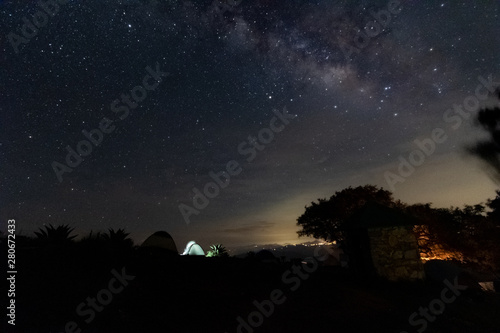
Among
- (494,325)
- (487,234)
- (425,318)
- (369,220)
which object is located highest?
(369,220)

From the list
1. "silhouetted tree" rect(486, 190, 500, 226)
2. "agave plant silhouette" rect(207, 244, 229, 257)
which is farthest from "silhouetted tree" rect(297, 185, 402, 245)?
"silhouetted tree" rect(486, 190, 500, 226)

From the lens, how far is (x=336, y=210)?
24859mm

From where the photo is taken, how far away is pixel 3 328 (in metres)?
5.11

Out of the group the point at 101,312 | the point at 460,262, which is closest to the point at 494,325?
the point at 101,312

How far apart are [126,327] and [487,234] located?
29056 millimetres

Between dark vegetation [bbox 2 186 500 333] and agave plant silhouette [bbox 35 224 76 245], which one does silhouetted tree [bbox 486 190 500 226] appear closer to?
dark vegetation [bbox 2 186 500 333]

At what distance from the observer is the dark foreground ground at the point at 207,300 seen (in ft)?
19.1

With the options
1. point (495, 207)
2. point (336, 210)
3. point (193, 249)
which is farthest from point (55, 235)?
point (495, 207)

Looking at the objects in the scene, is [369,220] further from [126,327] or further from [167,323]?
[126,327]

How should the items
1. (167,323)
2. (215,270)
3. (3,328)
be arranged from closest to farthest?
(3,328) → (167,323) → (215,270)
